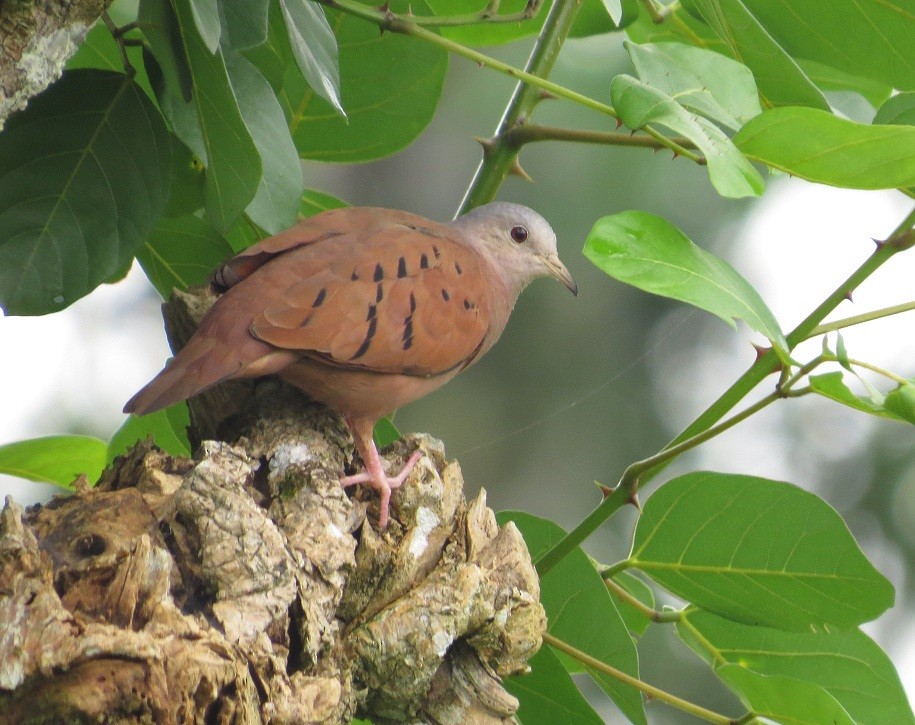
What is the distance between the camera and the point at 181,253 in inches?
100

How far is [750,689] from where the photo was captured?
221cm

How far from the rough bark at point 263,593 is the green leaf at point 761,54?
1116 mm

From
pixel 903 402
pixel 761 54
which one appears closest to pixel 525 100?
pixel 761 54

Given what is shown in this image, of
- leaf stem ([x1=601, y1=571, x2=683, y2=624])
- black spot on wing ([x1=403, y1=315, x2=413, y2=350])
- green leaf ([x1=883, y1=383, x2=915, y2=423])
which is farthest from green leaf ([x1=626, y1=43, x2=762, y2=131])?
leaf stem ([x1=601, y1=571, x2=683, y2=624])

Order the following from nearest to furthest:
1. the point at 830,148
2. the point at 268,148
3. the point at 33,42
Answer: the point at 33,42 → the point at 830,148 → the point at 268,148

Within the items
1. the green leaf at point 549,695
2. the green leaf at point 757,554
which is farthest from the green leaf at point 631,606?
the green leaf at point 549,695

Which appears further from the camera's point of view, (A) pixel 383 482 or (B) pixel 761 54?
(B) pixel 761 54

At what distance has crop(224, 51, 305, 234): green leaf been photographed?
6.56ft

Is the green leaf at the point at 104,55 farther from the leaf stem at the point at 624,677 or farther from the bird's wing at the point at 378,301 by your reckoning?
the leaf stem at the point at 624,677

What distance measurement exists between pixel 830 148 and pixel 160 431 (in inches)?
69.3

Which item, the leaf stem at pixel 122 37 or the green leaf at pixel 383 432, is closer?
the leaf stem at pixel 122 37

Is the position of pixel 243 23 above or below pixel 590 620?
above

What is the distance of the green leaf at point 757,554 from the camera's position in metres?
2.26

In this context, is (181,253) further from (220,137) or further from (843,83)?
(843,83)
